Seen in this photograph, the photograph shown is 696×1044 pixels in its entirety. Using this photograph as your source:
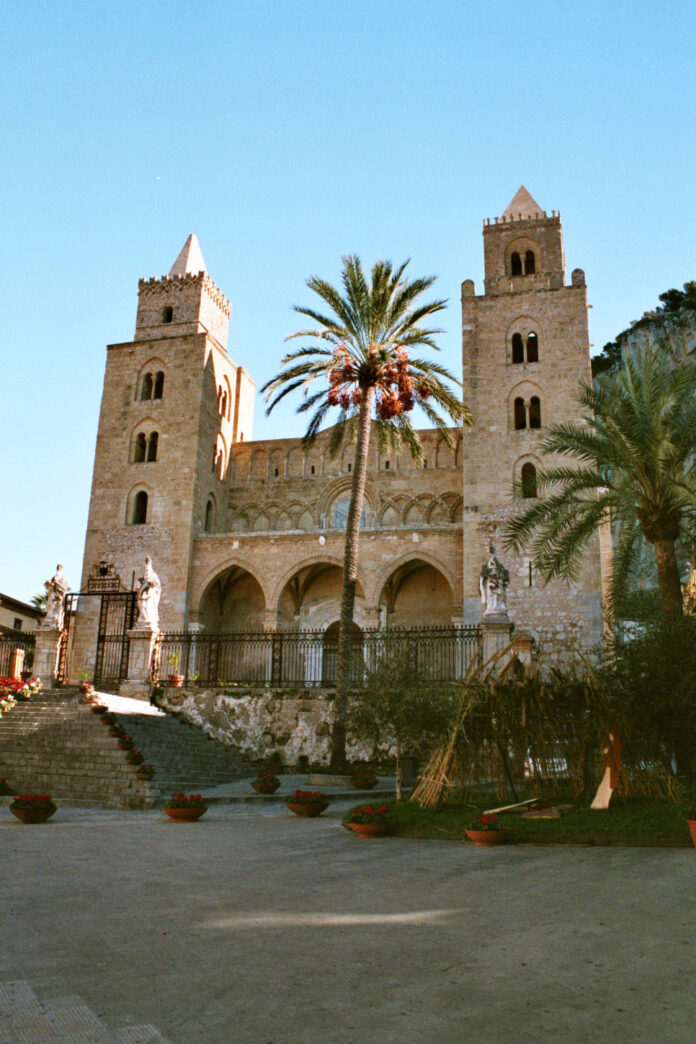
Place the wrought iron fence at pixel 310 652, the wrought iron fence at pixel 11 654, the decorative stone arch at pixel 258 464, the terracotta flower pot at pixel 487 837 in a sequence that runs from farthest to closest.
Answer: the decorative stone arch at pixel 258 464 < the wrought iron fence at pixel 11 654 < the wrought iron fence at pixel 310 652 < the terracotta flower pot at pixel 487 837

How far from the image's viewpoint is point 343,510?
3094 centimetres

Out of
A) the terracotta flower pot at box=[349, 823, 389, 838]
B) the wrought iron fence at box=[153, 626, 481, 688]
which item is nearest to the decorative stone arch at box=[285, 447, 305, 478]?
the wrought iron fence at box=[153, 626, 481, 688]

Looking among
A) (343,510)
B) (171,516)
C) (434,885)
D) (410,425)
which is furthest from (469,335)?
(434,885)

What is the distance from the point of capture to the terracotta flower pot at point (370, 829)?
9.28 m

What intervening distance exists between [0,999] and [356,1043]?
5.61 feet

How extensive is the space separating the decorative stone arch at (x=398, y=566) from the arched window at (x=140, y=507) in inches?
354

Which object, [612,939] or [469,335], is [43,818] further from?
[469,335]

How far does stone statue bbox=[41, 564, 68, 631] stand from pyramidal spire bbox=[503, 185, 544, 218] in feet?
69.9

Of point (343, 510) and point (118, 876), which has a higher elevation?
point (343, 510)

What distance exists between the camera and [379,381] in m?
19.1

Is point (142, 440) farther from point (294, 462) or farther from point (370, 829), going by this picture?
point (370, 829)

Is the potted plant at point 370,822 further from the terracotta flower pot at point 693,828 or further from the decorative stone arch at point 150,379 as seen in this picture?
the decorative stone arch at point 150,379

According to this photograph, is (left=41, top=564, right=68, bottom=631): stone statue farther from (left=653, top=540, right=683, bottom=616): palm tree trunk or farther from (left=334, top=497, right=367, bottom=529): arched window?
(left=653, top=540, right=683, bottom=616): palm tree trunk

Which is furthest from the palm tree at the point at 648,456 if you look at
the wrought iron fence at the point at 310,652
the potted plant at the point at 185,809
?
the potted plant at the point at 185,809
